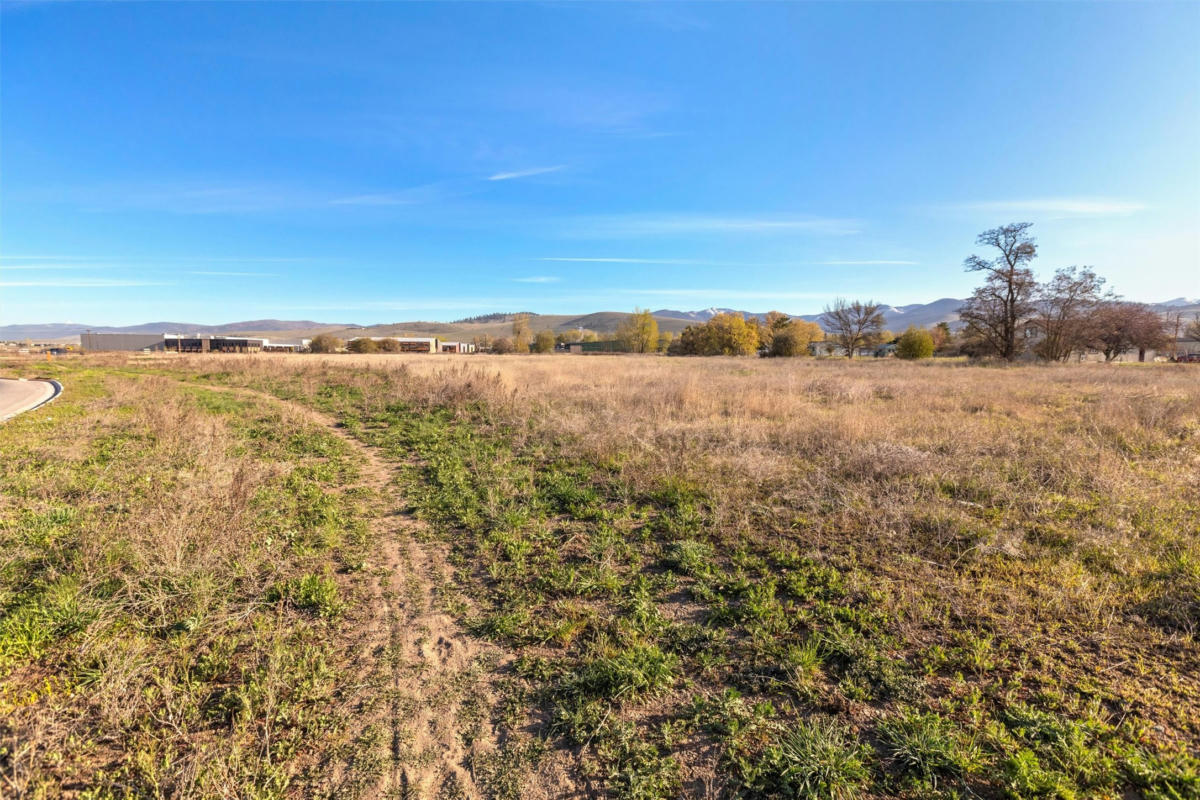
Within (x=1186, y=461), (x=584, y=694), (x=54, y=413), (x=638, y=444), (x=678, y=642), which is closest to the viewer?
(x=584, y=694)

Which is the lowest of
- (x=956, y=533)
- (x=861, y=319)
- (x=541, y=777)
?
(x=541, y=777)

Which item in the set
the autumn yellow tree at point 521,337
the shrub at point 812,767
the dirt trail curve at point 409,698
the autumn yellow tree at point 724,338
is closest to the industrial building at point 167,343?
the autumn yellow tree at point 521,337

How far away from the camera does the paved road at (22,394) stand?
1382 centimetres

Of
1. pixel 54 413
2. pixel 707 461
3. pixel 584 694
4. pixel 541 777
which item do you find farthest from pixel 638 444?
pixel 54 413

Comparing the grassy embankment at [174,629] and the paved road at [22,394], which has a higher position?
the paved road at [22,394]

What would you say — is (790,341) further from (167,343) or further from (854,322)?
(167,343)

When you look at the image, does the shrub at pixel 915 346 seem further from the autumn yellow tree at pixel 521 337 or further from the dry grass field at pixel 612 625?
the autumn yellow tree at pixel 521 337

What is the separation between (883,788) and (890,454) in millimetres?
6756

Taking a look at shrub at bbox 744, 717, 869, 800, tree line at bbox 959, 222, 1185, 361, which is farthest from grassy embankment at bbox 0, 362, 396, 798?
tree line at bbox 959, 222, 1185, 361

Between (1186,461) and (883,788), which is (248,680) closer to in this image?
(883,788)

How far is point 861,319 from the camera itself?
6475 centimetres

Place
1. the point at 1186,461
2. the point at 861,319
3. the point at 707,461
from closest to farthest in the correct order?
the point at 1186,461 → the point at 707,461 → the point at 861,319

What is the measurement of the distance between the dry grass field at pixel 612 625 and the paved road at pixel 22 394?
971 centimetres

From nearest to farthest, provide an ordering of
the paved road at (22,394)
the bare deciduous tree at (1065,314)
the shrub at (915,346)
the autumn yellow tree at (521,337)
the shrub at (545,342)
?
the paved road at (22,394) → the bare deciduous tree at (1065,314) → the shrub at (915,346) → the shrub at (545,342) → the autumn yellow tree at (521,337)
